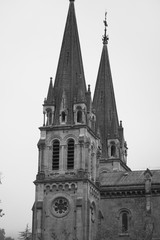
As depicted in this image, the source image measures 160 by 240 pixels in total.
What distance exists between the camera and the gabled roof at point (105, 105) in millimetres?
107500

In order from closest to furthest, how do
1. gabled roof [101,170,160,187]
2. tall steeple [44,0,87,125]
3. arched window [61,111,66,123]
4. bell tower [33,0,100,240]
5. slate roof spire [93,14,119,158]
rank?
bell tower [33,0,100,240]
arched window [61,111,66,123]
gabled roof [101,170,160,187]
tall steeple [44,0,87,125]
slate roof spire [93,14,119,158]

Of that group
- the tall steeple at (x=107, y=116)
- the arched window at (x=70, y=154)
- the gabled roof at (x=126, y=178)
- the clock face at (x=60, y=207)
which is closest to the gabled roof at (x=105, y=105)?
the tall steeple at (x=107, y=116)

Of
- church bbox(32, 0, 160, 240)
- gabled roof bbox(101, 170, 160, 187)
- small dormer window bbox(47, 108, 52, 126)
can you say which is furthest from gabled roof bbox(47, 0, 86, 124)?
gabled roof bbox(101, 170, 160, 187)

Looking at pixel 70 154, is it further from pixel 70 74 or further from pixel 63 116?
pixel 70 74

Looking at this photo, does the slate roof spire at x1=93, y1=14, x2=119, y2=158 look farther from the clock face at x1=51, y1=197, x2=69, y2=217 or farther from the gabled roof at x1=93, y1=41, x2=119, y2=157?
the clock face at x1=51, y1=197, x2=69, y2=217

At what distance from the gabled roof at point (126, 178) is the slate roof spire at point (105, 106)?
11.2m

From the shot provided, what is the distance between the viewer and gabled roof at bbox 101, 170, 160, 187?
9125 cm

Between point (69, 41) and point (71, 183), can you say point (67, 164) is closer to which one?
point (71, 183)

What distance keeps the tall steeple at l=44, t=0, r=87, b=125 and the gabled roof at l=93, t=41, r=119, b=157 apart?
13.9m

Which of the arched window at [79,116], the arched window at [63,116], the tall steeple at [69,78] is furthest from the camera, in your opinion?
the tall steeple at [69,78]

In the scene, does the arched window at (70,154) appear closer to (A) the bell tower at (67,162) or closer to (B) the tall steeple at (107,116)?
(A) the bell tower at (67,162)

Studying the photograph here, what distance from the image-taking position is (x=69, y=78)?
93875mm

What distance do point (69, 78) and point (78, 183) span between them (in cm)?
1514

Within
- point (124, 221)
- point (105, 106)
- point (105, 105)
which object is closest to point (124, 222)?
point (124, 221)
